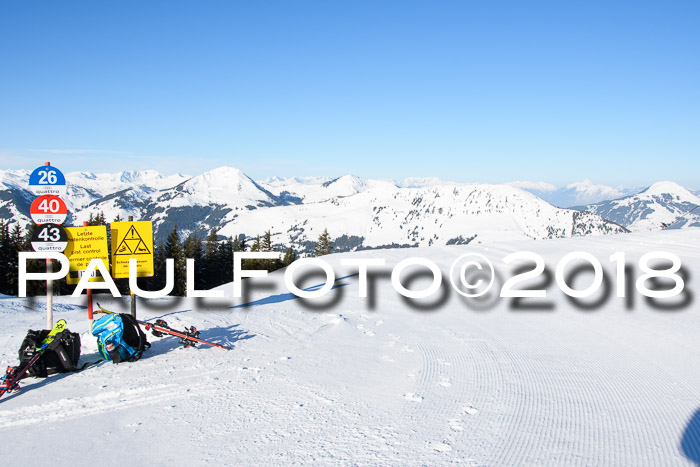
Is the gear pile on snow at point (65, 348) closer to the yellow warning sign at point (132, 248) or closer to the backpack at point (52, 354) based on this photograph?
the backpack at point (52, 354)

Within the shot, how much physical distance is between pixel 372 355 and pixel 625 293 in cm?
1015

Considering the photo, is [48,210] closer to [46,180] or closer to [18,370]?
[46,180]

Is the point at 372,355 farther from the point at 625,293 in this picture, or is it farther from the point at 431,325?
A: the point at 625,293

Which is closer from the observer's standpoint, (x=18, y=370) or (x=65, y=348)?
(x=18, y=370)

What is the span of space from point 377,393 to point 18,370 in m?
5.09

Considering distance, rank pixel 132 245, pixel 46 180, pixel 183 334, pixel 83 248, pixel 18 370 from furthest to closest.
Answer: pixel 132 245 < pixel 83 248 < pixel 46 180 < pixel 183 334 < pixel 18 370

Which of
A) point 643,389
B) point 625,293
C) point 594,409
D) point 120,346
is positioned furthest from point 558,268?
point 120,346

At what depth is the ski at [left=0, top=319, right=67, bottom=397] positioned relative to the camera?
6.29m

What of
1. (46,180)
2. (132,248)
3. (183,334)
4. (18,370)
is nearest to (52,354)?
(18,370)

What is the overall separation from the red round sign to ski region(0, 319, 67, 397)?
2.34 metres

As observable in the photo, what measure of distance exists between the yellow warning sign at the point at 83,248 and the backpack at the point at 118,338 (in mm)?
1929

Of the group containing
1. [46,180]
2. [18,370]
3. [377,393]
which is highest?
[46,180]

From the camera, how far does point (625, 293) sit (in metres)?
14.5

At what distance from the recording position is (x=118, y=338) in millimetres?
7422
